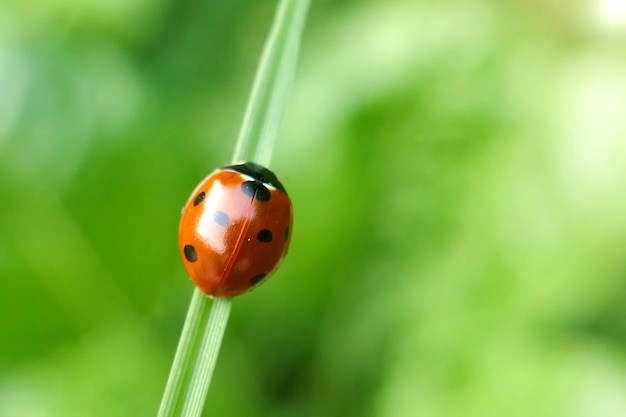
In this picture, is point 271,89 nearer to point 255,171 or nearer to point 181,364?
point 255,171

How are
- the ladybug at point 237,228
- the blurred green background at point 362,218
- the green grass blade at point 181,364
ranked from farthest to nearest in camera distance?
the blurred green background at point 362,218 → the ladybug at point 237,228 → the green grass blade at point 181,364

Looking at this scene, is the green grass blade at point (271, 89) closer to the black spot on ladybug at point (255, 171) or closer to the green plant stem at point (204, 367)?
the black spot on ladybug at point (255, 171)

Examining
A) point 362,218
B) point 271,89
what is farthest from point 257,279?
point 362,218

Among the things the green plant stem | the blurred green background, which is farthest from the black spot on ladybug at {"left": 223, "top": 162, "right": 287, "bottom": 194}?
the blurred green background

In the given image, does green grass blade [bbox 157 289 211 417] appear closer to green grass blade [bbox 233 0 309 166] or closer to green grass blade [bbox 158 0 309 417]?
green grass blade [bbox 158 0 309 417]

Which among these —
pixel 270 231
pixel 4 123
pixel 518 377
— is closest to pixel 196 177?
pixel 4 123

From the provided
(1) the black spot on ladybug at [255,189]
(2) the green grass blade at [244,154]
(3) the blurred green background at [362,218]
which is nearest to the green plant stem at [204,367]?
(2) the green grass blade at [244,154]

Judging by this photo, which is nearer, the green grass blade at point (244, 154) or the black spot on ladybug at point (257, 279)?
the green grass blade at point (244, 154)

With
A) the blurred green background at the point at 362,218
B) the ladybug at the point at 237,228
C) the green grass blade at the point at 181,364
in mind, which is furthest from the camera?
the blurred green background at the point at 362,218
